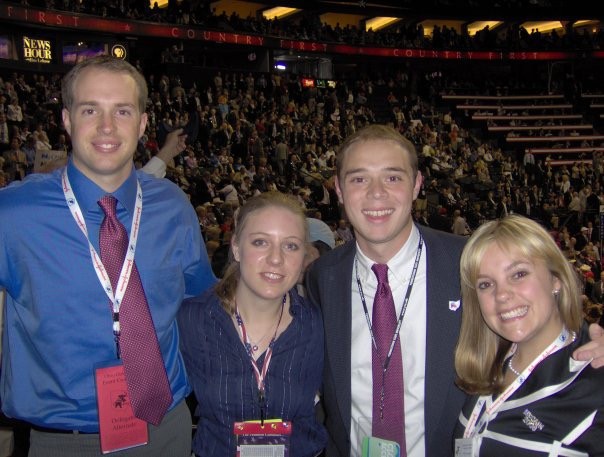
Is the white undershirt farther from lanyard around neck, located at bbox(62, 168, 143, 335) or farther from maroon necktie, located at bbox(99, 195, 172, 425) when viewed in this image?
lanyard around neck, located at bbox(62, 168, 143, 335)

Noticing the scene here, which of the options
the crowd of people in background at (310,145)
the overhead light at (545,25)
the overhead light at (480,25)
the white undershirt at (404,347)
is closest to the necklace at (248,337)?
the white undershirt at (404,347)

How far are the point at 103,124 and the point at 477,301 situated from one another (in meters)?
1.50

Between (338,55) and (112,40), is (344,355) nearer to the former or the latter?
(112,40)

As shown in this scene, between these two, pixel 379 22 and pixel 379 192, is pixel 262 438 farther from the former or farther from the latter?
pixel 379 22

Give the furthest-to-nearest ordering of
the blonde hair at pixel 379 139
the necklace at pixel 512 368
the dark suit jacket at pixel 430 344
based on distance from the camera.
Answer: the blonde hair at pixel 379 139, the dark suit jacket at pixel 430 344, the necklace at pixel 512 368

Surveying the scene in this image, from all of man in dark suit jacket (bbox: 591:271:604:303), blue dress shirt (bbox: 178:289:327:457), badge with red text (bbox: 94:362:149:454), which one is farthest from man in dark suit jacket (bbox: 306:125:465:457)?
man in dark suit jacket (bbox: 591:271:604:303)

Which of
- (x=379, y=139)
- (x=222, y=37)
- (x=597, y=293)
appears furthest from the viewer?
(x=222, y=37)

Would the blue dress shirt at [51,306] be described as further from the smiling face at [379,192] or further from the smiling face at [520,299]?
the smiling face at [520,299]

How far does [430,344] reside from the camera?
2430mm

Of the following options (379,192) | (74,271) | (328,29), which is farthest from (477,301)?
(328,29)

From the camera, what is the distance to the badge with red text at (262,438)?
7.24 feet

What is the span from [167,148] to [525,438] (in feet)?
8.96

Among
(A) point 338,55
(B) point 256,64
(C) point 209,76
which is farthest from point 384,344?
(A) point 338,55

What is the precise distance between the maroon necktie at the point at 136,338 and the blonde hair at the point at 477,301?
1.10m
